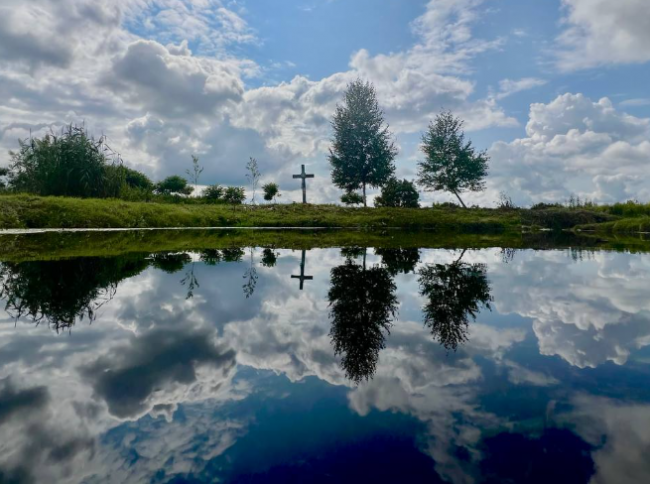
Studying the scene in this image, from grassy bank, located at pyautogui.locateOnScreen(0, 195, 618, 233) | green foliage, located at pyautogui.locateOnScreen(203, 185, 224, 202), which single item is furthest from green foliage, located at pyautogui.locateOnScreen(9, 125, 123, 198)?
green foliage, located at pyautogui.locateOnScreen(203, 185, 224, 202)

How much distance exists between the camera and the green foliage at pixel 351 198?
149 ft

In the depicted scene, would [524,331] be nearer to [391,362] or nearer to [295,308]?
[391,362]

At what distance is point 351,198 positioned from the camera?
45500mm

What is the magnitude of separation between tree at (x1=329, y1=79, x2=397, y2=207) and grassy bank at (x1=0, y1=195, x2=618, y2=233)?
532 centimetres

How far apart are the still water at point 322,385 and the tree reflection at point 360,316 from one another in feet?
0.12

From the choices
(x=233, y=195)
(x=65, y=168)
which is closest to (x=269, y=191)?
(x=233, y=195)

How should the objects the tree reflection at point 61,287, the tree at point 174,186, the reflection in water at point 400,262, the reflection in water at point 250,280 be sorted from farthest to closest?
1. the tree at point 174,186
2. the reflection in water at point 400,262
3. the reflection in water at point 250,280
4. the tree reflection at point 61,287

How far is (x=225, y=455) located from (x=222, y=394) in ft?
2.76

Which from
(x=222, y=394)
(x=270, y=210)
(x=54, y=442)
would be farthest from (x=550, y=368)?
(x=270, y=210)

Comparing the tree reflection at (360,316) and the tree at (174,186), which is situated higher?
the tree at (174,186)

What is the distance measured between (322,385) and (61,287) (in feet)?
19.6

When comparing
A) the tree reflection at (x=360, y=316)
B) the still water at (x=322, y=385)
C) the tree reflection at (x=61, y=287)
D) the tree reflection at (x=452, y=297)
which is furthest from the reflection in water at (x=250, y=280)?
the tree reflection at (x=452, y=297)

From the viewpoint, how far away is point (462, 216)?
3853 centimetres

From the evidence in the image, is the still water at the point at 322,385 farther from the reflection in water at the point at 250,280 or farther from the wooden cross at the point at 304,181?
the wooden cross at the point at 304,181
